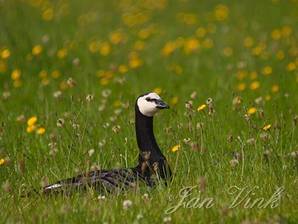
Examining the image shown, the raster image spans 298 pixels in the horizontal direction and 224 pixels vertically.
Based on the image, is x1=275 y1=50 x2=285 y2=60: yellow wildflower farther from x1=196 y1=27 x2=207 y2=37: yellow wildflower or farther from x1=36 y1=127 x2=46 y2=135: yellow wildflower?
x1=36 y1=127 x2=46 y2=135: yellow wildflower

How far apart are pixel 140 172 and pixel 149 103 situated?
59 cm

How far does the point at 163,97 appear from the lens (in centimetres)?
907

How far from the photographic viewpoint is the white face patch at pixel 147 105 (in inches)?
Result: 257

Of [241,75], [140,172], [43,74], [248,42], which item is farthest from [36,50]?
[140,172]

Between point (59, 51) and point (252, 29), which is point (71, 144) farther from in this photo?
point (252, 29)

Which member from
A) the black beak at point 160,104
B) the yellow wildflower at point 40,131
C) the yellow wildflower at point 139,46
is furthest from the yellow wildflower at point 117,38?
the black beak at point 160,104

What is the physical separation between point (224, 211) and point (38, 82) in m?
5.42

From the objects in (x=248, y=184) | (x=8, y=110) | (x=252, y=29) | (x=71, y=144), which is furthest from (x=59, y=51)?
(x=248, y=184)

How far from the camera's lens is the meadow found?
5570mm

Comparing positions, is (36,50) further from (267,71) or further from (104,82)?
(267,71)

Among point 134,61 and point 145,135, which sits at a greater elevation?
point 145,135

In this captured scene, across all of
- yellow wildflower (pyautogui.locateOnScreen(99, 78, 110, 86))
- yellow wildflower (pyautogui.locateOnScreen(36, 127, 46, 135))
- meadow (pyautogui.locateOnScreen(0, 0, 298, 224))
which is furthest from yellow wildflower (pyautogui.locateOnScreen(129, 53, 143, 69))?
yellow wildflower (pyautogui.locateOnScreen(36, 127, 46, 135))

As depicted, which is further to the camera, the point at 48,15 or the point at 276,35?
the point at 48,15

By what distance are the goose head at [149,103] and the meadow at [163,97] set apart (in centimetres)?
A: 28
